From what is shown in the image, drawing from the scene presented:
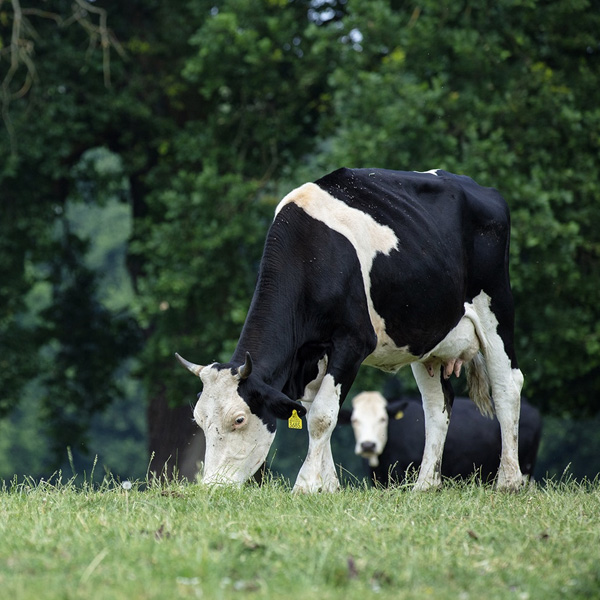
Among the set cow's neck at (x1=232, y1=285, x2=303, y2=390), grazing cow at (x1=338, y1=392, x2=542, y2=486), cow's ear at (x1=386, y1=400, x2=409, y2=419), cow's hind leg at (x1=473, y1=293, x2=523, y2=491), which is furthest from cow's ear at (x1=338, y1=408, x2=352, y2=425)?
cow's neck at (x1=232, y1=285, x2=303, y2=390)

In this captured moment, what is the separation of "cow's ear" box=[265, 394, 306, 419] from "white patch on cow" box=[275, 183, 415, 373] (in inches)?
39.0

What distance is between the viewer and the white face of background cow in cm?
1361

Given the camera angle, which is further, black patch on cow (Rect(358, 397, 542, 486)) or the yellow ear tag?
black patch on cow (Rect(358, 397, 542, 486))

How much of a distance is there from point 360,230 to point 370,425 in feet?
23.2

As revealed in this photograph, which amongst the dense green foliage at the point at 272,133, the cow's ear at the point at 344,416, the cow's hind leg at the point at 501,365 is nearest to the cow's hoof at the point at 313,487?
the cow's hind leg at the point at 501,365

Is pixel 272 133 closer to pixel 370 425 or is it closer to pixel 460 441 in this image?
pixel 370 425

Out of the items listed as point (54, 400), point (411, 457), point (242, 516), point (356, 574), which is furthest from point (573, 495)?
point (54, 400)

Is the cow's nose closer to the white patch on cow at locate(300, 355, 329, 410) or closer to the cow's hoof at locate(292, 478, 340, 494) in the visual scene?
the white patch on cow at locate(300, 355, 329, 410)

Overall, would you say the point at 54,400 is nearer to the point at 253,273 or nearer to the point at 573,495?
the point at 253,273

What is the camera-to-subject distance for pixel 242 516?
494cm

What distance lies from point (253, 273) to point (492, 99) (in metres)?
3.92

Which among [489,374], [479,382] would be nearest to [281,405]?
[489,374]

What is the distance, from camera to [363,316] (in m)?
6.86

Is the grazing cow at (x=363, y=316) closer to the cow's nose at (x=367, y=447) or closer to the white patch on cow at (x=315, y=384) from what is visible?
the white patch on cow at (x=315, y=384)
